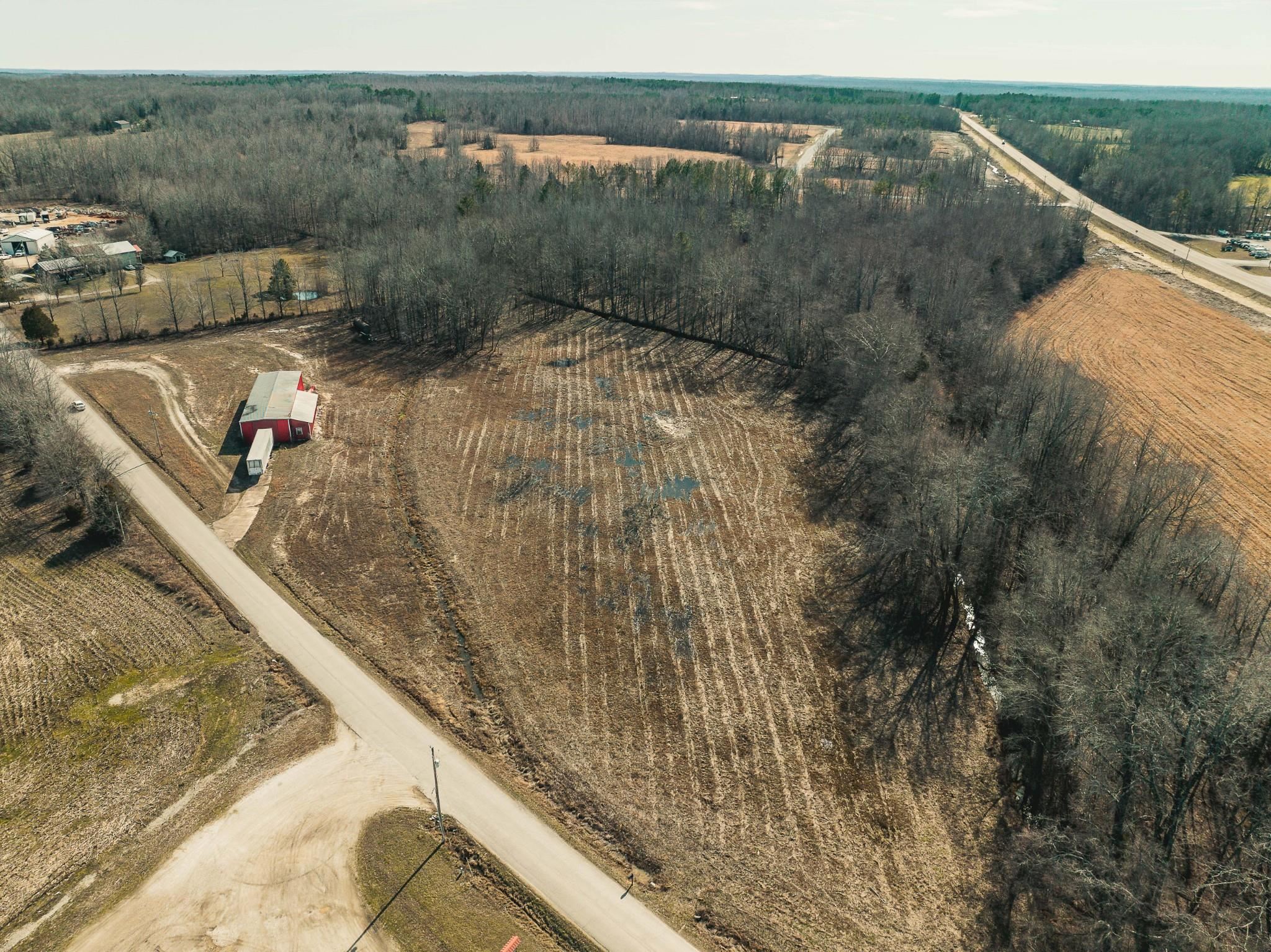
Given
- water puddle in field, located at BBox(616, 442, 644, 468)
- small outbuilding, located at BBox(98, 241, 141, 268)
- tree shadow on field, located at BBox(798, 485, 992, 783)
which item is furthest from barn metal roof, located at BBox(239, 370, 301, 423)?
small outbuilding, located at BBox(98, 241, 141, 268)

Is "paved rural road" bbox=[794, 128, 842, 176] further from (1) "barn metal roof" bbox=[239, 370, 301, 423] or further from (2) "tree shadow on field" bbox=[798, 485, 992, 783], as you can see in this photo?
(2) "tree shadow on field" bbox=[798, 485, 992, 783]

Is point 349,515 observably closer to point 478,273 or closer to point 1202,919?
point 478,273

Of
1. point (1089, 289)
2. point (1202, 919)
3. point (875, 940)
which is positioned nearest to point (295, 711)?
point (875, 940)

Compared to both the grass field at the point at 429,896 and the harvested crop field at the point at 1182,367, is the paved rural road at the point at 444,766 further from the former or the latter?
the harvested crop field at the point at 1182,367

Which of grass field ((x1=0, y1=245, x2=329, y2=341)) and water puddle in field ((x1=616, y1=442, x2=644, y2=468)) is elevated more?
grass field ((x1=0, y1=245, x2=329, y2=341))

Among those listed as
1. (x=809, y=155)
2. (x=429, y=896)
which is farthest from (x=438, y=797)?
(x=809, y=155)

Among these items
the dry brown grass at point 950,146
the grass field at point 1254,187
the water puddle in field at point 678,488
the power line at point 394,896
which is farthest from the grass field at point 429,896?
the dry brown grass at point 950,146
